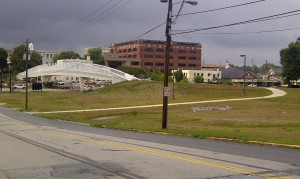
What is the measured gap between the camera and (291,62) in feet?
445

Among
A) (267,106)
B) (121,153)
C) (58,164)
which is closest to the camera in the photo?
(58,164)

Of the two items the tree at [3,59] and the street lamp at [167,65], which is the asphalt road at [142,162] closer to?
the street lamp at [167,65]

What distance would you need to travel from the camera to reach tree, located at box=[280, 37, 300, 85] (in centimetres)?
13350

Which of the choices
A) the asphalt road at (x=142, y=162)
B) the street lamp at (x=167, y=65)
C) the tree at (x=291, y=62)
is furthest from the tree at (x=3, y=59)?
the asphalt road at (x=142, y=162)

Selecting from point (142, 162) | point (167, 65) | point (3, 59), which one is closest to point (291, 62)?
point (167, 65)

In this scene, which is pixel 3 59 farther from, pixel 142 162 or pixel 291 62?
pixel 142 162

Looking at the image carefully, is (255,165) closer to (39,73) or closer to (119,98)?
(119,98)

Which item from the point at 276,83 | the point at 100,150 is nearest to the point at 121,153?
the point at 100,150

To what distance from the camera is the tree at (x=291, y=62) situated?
13350 centimetres

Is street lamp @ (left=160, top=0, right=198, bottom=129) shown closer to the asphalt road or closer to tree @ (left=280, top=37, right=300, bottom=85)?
the asphalt road

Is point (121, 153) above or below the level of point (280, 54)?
below

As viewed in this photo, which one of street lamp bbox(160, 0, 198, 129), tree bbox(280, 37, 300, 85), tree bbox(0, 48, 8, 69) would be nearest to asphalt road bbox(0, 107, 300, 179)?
street lamp bbox(160, 0, 198, 129)

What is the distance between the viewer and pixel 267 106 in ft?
184

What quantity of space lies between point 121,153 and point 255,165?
5.17 m
